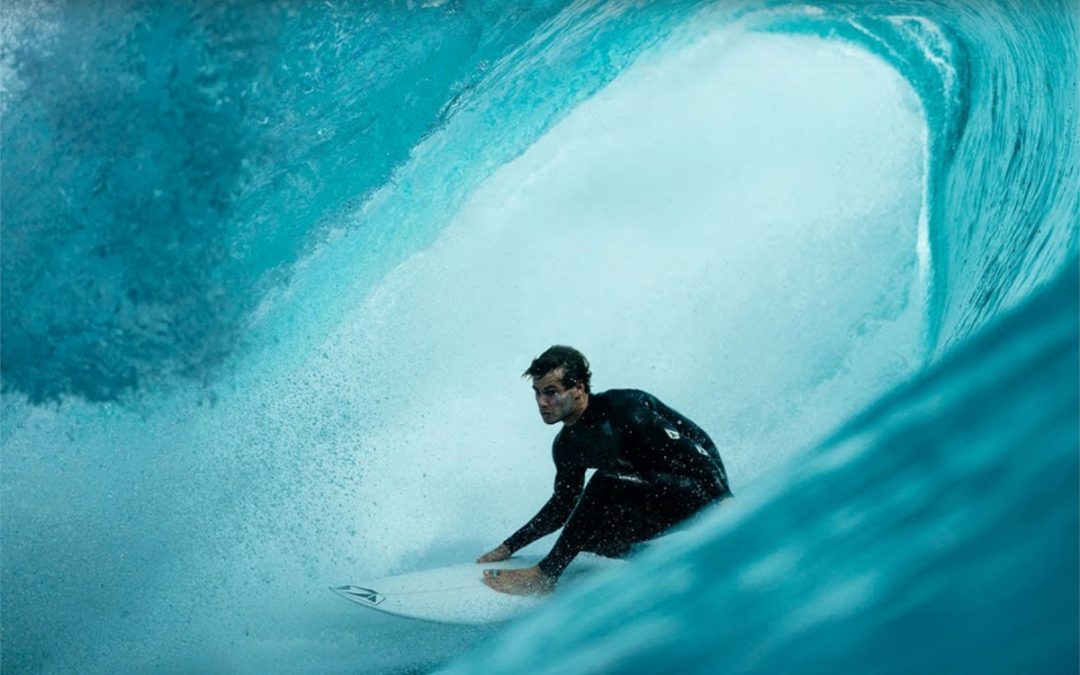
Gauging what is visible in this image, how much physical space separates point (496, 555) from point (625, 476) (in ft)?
1.41

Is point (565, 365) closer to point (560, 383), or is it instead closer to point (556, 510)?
point (560, 383)

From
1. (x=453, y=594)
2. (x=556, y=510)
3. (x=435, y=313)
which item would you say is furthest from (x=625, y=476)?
(x=435, y=313)

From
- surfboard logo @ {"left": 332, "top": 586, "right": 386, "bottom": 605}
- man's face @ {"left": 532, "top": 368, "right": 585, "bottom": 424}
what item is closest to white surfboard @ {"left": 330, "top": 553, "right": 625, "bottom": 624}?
surfboard logo @ {"left": 332, "top": 586, "right": 386, "bottom": 605}

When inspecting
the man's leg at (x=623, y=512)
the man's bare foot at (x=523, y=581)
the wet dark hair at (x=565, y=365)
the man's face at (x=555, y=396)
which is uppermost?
the wet dark hair at (x=565, y=365)

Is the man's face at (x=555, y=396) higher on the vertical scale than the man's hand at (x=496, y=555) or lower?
higher

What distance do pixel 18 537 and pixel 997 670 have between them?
9.12 ft

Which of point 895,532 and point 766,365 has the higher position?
point 766,365

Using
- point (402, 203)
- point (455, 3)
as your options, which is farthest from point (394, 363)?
point (455, 3)

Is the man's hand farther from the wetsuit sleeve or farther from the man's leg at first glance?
the man's leg

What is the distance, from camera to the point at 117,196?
3.08 metres

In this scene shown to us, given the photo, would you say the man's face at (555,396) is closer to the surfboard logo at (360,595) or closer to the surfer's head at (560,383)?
the surfer's head at (560,383)

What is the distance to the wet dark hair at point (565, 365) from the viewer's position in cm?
305

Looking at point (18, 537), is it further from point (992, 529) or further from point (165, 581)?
point (992, 529)

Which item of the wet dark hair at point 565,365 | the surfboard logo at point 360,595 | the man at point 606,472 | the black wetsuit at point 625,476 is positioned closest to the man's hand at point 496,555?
the man at point 606,472
